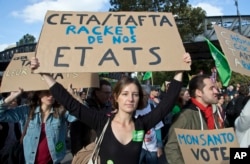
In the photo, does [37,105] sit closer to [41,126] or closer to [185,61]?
[41,126]

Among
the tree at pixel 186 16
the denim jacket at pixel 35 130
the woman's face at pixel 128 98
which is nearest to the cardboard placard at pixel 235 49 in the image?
the woman's face at pixel 128 98

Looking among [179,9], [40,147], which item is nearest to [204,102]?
[40,147]

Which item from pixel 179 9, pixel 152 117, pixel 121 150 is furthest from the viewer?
pixel 179 9

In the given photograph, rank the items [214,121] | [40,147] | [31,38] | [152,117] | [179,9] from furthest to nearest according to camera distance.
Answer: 1. [31,38]
2. [179,9]
3. [40,147]
4. [214,121]
5. [152,117]

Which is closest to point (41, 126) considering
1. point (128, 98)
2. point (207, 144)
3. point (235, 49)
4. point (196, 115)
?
point (128, 98)

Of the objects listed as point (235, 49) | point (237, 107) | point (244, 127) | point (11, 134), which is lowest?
point (11, 134)

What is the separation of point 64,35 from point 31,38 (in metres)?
120

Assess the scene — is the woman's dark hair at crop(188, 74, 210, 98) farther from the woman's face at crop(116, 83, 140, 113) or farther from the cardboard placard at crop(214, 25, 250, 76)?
the woman's face at crop(116, 83, 140, 113)

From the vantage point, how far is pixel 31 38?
388 feet

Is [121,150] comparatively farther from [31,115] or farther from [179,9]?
[179,9]

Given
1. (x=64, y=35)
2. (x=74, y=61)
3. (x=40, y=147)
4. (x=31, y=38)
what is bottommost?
(x=40, y=147)

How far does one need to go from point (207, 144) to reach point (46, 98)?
1693 mm

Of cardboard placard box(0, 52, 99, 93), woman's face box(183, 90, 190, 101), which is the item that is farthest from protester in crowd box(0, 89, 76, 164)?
woman's face box(183, 90, 190, 101)

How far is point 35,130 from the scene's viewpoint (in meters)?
3.59
